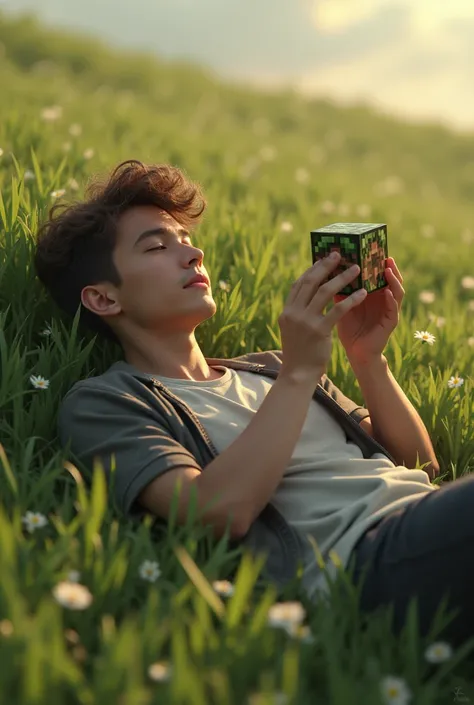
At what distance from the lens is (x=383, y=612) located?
2.36 m

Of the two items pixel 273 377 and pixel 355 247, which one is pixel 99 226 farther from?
pixel 355 247

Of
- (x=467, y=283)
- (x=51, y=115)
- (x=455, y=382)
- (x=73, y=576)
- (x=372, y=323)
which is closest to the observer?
(x=73, y=576)

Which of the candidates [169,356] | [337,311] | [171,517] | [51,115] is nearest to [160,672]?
[171,517]

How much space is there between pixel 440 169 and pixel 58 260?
40.1 feet

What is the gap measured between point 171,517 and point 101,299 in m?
0.95

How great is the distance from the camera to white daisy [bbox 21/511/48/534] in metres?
2.34

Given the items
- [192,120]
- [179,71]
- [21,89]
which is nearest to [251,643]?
[21,89]

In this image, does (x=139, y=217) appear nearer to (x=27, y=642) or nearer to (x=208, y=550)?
(x=208, y=550)

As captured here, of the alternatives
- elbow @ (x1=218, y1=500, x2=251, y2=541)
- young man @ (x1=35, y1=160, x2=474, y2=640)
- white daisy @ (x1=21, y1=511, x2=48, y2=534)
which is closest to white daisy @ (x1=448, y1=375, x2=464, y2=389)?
young man @ (x1=35, y1=160, x2=474, y2=640)

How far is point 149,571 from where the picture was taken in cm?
227

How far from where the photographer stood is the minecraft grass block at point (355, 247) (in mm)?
2750

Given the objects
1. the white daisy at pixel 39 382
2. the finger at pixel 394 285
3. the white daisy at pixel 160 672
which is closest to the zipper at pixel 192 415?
the white daisy at pixel 39 382

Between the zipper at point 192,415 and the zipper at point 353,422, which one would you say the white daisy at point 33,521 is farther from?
the zipper at point 353,422

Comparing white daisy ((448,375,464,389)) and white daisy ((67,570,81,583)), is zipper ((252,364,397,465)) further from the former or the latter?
white daisy ((67,570,81,583))
